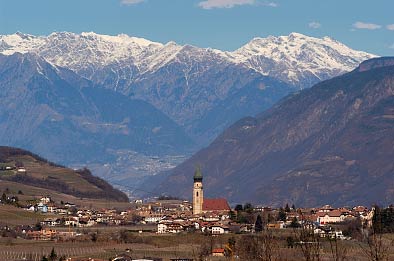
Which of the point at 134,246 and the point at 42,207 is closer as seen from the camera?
the point at 134,246

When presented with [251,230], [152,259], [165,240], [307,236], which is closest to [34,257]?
[152,259]

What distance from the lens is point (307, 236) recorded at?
43438 mm

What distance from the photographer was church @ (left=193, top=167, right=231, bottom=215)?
178 metres

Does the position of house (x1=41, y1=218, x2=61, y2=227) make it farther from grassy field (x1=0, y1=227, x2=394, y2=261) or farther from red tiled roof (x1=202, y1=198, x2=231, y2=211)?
red tiled roof (x1=202, y1=198, x2=231, y2=211)

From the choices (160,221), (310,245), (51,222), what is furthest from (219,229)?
(310,245)

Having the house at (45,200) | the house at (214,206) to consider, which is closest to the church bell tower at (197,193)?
the house at (214,206)

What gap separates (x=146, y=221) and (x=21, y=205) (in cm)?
1735

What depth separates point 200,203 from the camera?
181m

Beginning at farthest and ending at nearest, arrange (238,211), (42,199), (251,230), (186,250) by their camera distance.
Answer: (42,199) < (238,211) < (251,230) < (186,250)

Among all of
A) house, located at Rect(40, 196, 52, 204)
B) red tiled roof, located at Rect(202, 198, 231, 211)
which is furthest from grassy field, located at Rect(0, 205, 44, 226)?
red tiled roof, located at Rect(202, 198, 231, 211)

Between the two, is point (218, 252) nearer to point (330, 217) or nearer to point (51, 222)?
point (51, 222)

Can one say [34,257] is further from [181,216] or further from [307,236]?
[181,216]

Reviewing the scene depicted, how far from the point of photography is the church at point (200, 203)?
178 meters

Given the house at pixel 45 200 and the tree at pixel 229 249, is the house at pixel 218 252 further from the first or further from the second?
the house at pixel 45 200
